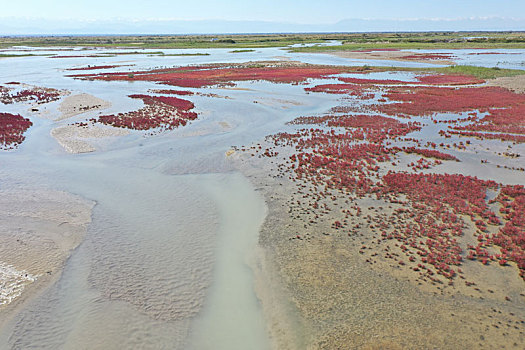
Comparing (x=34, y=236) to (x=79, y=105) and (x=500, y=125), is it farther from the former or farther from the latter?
(x=500, y=125)

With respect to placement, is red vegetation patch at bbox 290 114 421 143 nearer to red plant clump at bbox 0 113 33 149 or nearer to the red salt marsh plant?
red plant clump at bbox 0 113 33 149

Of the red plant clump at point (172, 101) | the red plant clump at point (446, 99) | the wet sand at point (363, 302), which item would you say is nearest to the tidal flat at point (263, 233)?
the wet sand at point (363, 302)

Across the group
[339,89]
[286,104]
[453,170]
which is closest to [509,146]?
[453,170]

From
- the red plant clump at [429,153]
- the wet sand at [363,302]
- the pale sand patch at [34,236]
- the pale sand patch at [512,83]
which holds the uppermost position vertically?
the pale sand patch at [512,83]

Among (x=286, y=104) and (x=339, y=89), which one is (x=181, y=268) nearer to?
(x=286, y=104)

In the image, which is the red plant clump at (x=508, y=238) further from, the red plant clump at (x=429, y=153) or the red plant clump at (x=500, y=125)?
the red plant clump at (x=500, y=125)

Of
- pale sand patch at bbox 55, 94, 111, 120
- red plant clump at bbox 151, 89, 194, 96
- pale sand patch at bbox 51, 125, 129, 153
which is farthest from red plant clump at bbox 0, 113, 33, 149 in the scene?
red plant clump at bbox 151, 89, 194, 96

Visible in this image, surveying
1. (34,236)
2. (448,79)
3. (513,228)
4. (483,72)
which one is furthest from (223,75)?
(513,228)
